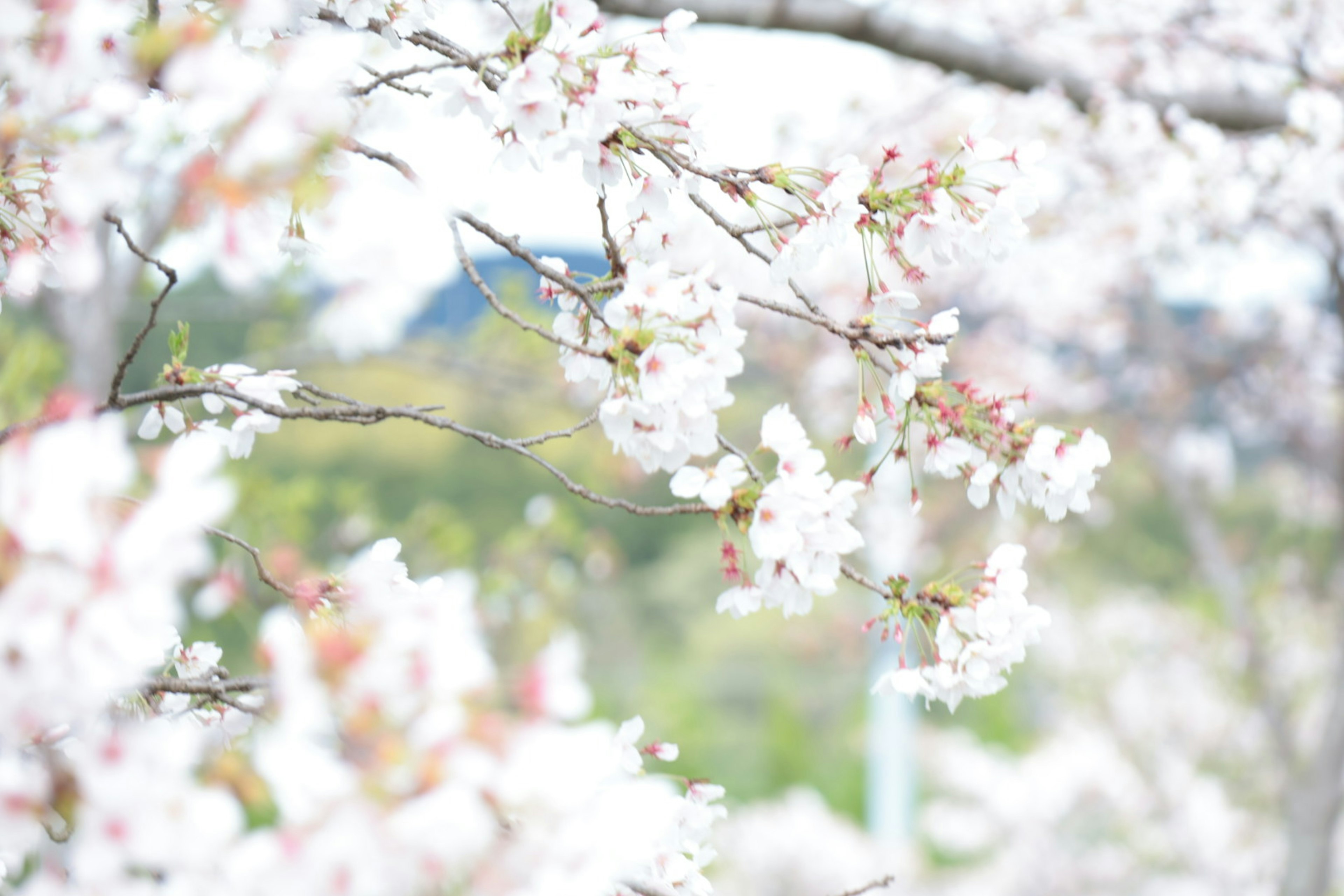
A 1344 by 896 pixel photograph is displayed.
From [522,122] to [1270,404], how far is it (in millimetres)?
3944

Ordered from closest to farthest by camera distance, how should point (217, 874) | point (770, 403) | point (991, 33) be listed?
point (217, 874) < point (991, 33) < point (770, 403)

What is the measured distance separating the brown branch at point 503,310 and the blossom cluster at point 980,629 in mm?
320

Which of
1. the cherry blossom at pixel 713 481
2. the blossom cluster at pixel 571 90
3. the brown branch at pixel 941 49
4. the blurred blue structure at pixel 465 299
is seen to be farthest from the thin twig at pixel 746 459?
the blurred blue structure at pixel 465 299

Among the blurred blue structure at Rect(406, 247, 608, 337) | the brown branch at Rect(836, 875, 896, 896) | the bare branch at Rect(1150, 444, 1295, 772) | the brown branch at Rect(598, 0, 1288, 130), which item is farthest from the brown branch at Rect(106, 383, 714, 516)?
the blurred blue structure at Rect(406, 247, 608, 337)

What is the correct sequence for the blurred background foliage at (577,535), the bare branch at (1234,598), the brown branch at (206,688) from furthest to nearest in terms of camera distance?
the bare branch at (1234,598), the blurred background foliage at (577,535), the brown branch at (206,688)

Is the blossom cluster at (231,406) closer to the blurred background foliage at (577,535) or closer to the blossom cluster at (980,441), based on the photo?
the blurred background foliage at (577,535)

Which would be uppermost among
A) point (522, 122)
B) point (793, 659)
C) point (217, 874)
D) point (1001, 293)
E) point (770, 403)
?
point (522, 122)

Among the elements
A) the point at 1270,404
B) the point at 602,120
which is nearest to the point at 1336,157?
the point at 1270,404

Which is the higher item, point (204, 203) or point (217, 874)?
point (204, 203)

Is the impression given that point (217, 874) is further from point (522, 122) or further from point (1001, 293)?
point (1001, 293)

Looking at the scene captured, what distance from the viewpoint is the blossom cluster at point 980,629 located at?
2.92 ft

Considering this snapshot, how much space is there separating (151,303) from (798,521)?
1.78 ft

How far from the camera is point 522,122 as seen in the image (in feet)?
2.65

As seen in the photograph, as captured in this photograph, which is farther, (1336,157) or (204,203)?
(1336,157)
